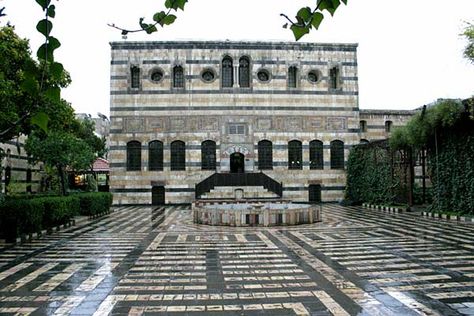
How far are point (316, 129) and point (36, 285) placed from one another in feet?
77.4

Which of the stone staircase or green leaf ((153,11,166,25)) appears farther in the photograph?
the stone staircase

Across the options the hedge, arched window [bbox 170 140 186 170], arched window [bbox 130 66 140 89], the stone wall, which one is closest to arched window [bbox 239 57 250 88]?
the stone wall

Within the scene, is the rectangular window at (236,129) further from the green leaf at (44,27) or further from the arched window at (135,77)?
Answer: the green leaf at (44,27)

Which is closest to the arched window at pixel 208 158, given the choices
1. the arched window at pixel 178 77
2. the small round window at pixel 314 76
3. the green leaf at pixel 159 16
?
the arched window at pixel 178 77

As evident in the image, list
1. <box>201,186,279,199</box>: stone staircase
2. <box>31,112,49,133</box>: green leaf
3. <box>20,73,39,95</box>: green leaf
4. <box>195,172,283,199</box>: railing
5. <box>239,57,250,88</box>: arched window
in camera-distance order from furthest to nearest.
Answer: <box>239,57,250,88</box>: arched window < <box>195,172,283,199</box>: railing < <box>201,186,279,199</box>: stone staircase < <box>31,112,49,133</box>: green leaf < <box>20,73,39,95</box>: green leaf

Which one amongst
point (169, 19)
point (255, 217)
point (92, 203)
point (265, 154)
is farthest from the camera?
point (265, 154)

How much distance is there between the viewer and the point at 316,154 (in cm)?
2931

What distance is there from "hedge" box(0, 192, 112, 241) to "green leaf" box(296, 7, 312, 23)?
11.6 metres

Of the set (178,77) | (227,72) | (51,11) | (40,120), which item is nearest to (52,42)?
(51,11)

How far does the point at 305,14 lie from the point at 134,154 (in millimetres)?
26358

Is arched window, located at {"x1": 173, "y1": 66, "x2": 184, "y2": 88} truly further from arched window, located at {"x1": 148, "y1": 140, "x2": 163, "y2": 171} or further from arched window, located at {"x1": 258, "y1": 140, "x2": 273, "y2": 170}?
arched window, located at {"x1": 258, "y1": 140, "x2": 273, "y2": 170}

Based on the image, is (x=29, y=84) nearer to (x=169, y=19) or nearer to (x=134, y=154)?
(x=169, y=19)

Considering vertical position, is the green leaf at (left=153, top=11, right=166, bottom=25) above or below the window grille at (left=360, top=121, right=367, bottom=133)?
below

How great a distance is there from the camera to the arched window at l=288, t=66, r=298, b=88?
97.0 feet
